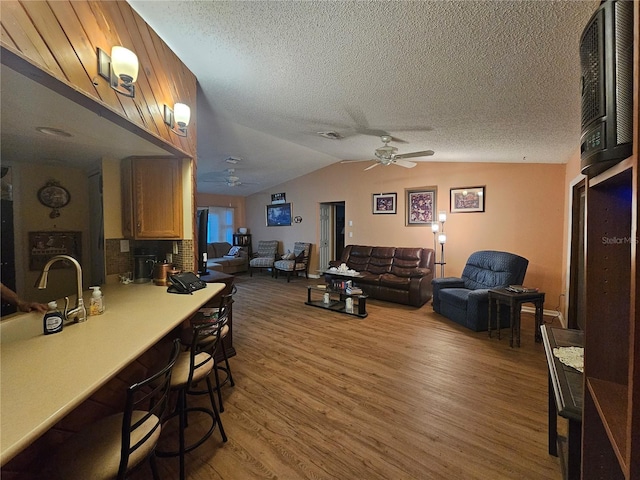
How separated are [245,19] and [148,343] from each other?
1.90 m

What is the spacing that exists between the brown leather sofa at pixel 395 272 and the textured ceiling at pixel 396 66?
2226mm

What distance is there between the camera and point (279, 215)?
8.09 m

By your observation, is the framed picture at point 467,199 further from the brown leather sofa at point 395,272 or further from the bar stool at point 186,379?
the bar stool at point 186,379

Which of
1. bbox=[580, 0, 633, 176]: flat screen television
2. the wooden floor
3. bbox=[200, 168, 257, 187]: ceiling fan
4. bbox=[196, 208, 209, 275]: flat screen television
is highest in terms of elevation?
bbox=[200, 168, 257, 187]: ceiling fan

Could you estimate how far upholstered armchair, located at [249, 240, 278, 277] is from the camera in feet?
24.8

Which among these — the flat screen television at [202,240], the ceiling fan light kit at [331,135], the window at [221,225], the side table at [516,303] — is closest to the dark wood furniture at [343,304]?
the side table at [516,303]

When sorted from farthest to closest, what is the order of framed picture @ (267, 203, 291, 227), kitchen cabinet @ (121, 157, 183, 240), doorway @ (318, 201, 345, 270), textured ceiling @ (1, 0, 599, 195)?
framed picture @ (267, 203, 291, 227), doorway @ (318, 201, 345, 270), kitchen cabinet @ (121, 157, 183, 240), textured ceiling @ (1, 0, 599, 195)

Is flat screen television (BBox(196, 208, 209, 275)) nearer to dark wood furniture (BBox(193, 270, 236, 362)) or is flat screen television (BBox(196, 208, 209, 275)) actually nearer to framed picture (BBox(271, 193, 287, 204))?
dark wood furniture (BBox(193, 270, 236, 362))

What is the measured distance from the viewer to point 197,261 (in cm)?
270

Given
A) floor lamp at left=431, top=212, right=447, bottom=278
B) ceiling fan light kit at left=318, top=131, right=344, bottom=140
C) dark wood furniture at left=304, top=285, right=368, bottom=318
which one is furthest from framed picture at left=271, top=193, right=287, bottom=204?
floor lamp at left=431, top=212, right=447, bottom=278

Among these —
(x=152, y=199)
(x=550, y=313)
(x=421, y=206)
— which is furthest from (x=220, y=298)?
(x=550, y=313)

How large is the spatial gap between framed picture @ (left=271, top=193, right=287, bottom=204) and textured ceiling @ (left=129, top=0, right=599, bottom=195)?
14.1 feet

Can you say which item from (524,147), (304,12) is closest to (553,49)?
(304,12)

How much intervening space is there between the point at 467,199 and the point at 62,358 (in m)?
5.47
